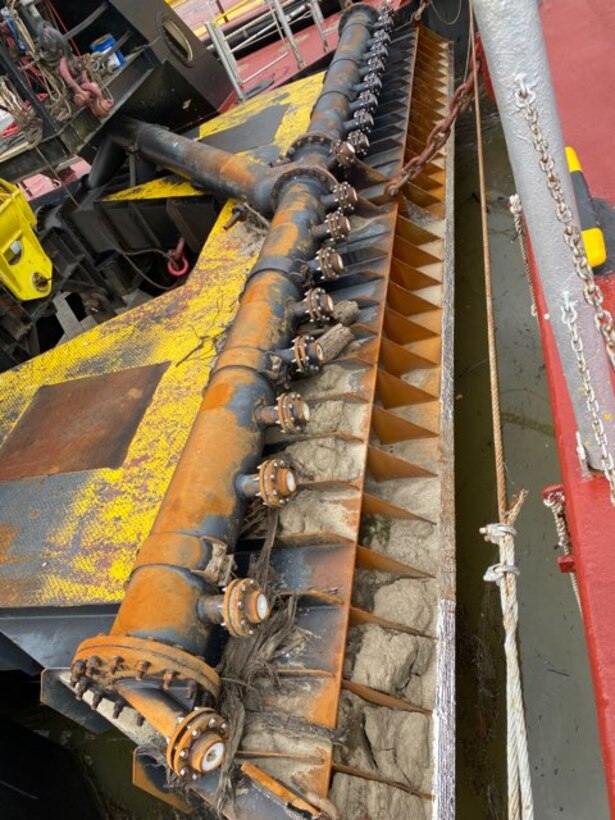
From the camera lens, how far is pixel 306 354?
10.5ft

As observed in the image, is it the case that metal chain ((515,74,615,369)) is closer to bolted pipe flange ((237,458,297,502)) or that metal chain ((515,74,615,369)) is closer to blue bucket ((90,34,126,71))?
bolted pipe flange ((237,458,297,502))

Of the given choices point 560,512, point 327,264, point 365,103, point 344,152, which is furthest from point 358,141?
point 560,512

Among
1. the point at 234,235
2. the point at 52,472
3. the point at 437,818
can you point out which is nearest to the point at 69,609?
the point at 52,472

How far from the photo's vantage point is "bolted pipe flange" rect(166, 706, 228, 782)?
6.21 feet

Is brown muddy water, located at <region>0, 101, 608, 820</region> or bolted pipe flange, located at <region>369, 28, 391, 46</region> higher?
bolted pipe flange, located at <region>369, 28, 391, 46</region>

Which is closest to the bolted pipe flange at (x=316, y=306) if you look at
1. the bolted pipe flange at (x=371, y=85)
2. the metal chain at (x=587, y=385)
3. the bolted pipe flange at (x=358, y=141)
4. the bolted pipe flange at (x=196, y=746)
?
the bolted pipe flange at (x=358, y=141)

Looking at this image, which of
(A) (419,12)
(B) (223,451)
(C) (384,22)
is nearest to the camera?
(B) (223,451)

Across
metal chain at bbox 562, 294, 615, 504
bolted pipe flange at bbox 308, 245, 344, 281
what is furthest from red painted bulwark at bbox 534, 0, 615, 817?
bolted pipe flange at bbox 308, 245, 344, 281

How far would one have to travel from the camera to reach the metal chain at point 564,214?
120cm

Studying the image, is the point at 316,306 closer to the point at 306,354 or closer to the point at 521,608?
the point at 306,354

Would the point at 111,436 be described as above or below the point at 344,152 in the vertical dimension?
below

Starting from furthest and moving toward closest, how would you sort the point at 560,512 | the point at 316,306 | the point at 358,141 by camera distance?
1. the point at 358,141
2. the point at 316,306
3. the point at 560,512

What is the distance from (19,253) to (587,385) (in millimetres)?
4846

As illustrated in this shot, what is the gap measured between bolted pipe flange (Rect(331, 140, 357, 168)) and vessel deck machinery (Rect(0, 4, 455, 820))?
2 centimetres
